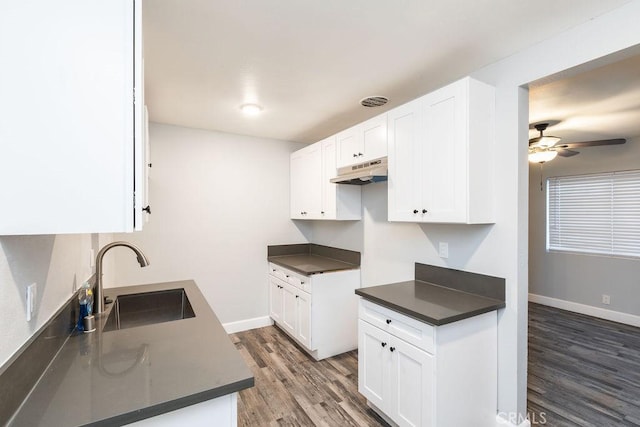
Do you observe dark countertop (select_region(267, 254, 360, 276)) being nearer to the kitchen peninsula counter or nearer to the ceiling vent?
the kitchen peninsula counter

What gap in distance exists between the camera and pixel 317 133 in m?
3.83

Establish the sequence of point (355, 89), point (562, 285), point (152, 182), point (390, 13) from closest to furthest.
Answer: point (390, 13), point (355, 89), point (152, 182), point (562, 285)

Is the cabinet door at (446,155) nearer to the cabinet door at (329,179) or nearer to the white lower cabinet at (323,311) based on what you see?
the cabinet door at (329,179)

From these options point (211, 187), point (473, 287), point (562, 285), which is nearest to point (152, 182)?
point (211, 187)

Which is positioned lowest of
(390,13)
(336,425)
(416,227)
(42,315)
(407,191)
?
(336,425)

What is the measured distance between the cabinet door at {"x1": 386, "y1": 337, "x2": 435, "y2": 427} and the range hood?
4.13ft

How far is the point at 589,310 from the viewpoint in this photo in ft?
14.4

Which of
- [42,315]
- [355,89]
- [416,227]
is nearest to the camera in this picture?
[42,315]

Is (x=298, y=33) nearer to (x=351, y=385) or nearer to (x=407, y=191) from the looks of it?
(x=407, y=191)

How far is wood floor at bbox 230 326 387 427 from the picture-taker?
2197mm

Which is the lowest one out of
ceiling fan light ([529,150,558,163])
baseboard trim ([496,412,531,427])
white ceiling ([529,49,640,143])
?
baseboard trim ([496,412,531,427])

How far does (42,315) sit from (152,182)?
8.16ft

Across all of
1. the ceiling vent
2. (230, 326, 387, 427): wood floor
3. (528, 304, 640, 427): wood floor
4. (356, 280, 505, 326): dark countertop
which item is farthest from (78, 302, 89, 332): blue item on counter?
(528, 304, 640, 427): wood floor
